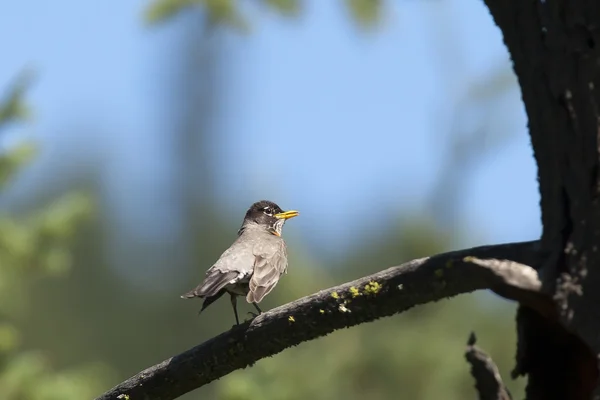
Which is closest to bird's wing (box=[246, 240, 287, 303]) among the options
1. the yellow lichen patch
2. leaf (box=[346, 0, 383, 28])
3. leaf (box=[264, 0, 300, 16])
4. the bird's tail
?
the bird's tail

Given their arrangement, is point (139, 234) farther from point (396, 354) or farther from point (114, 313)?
point (396, 354)

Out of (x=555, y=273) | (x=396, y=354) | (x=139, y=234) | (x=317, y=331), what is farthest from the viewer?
(x=139, y=234)

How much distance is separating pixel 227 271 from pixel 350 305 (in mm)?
2416

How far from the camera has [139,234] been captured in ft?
118

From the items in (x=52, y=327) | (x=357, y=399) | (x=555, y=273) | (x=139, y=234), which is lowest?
(x=357, y=399)

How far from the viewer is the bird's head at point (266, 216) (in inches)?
335

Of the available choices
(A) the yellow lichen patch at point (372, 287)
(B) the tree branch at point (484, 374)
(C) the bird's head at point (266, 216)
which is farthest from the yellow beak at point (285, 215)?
(B) the tree branch at point (484, 374)

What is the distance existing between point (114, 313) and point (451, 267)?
98.9 ft

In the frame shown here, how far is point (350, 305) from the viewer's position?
4.14 metres

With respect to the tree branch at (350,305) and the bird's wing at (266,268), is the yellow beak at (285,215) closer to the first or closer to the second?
the bird's wing at (266,268)

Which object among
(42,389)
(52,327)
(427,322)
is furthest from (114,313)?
(42,389)

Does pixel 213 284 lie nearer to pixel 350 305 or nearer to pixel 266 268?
pixel 266 268

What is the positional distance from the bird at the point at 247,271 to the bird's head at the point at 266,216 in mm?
802

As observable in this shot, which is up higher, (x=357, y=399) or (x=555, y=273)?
(x=555, y=273)
